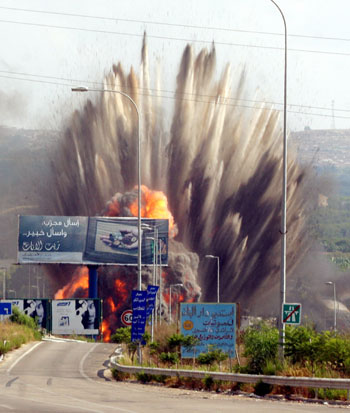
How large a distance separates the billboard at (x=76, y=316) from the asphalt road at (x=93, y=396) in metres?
42.5

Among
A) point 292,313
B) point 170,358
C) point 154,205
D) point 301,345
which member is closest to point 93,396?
point 301,345

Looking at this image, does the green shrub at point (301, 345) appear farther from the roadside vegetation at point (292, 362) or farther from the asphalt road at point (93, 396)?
the asphalt road at point (93, 396)

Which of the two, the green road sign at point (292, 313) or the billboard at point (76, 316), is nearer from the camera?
the green road sign at point (292, 313)

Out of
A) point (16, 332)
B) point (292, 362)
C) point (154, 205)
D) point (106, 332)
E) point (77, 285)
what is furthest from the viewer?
point (154, 205)

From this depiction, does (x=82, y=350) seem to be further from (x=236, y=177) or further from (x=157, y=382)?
(x=236, y=177)

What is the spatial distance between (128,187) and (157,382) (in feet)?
343

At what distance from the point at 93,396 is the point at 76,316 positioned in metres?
65.7

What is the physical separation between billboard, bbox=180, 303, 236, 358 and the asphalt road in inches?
158

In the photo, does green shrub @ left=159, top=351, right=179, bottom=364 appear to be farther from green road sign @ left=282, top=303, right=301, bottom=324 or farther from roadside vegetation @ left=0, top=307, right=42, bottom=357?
roadside vegetation @ left=0, top=307, right=42, bottom=357

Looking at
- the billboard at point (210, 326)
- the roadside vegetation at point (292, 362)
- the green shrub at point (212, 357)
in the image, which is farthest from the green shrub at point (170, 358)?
the roadside vegetation at point (292, 362)

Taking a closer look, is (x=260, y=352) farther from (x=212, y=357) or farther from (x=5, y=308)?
(x=5, y=308)

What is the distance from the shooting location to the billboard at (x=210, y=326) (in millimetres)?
38594

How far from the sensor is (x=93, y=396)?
28.0m

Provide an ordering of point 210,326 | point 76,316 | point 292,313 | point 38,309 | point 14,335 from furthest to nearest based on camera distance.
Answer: point 76,316 → point 38,309 → point 14,335 → point 210,326 → point 292,313
